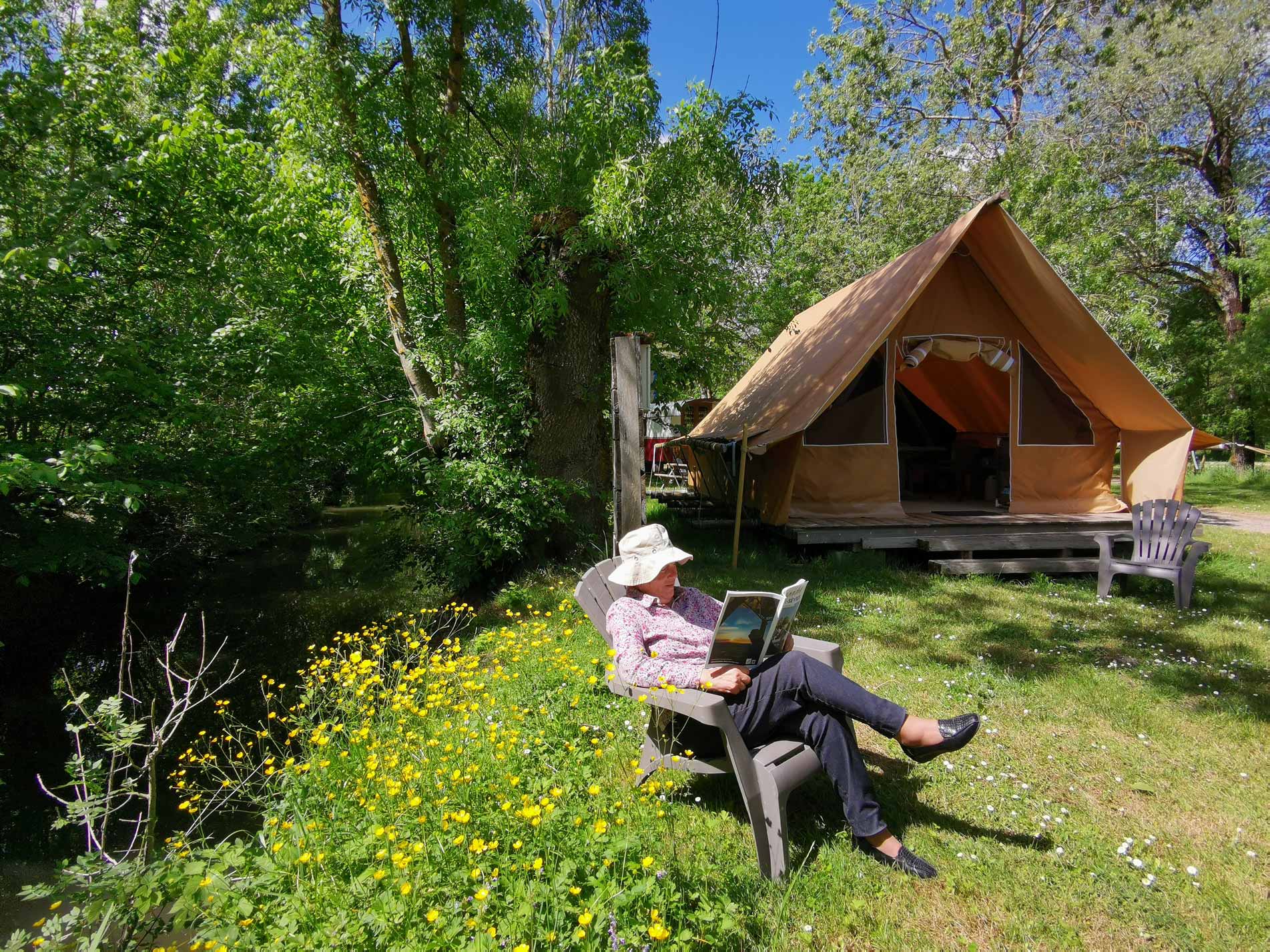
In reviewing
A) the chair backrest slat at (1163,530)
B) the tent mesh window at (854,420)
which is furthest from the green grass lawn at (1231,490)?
the tent mesh window at (854,420)

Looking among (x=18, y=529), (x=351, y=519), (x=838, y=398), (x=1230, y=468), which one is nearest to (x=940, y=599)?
(x=838, y=398)

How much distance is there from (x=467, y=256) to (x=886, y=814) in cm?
604

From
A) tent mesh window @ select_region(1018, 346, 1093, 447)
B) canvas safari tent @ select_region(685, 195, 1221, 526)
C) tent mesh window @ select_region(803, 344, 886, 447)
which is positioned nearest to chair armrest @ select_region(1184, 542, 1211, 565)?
canvas safari tent @ select_region(685, 195, 1221, 526)

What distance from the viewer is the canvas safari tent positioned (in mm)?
7555

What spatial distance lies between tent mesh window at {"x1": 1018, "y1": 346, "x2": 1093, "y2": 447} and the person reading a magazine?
6.79 m

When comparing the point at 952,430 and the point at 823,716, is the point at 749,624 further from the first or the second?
the point at 952,430

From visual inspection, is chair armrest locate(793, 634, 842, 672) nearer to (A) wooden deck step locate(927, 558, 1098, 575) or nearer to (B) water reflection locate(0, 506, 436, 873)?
(B) water reflection locate(0, 506, 436, 873)

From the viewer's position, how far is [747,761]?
8.33 ft

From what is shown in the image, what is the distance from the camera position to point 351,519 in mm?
14820

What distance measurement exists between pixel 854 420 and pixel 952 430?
4.08 metres

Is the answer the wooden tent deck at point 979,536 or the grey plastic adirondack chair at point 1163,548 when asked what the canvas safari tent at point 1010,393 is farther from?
the grey plastic adirondack chair at point 1163,548

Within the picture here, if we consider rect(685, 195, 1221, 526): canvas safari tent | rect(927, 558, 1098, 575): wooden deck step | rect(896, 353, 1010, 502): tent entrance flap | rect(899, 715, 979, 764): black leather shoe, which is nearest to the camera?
rect(899, 715, 979, 764): black leather shoe

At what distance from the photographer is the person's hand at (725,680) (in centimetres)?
266

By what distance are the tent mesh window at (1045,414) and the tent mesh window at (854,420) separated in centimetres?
176
